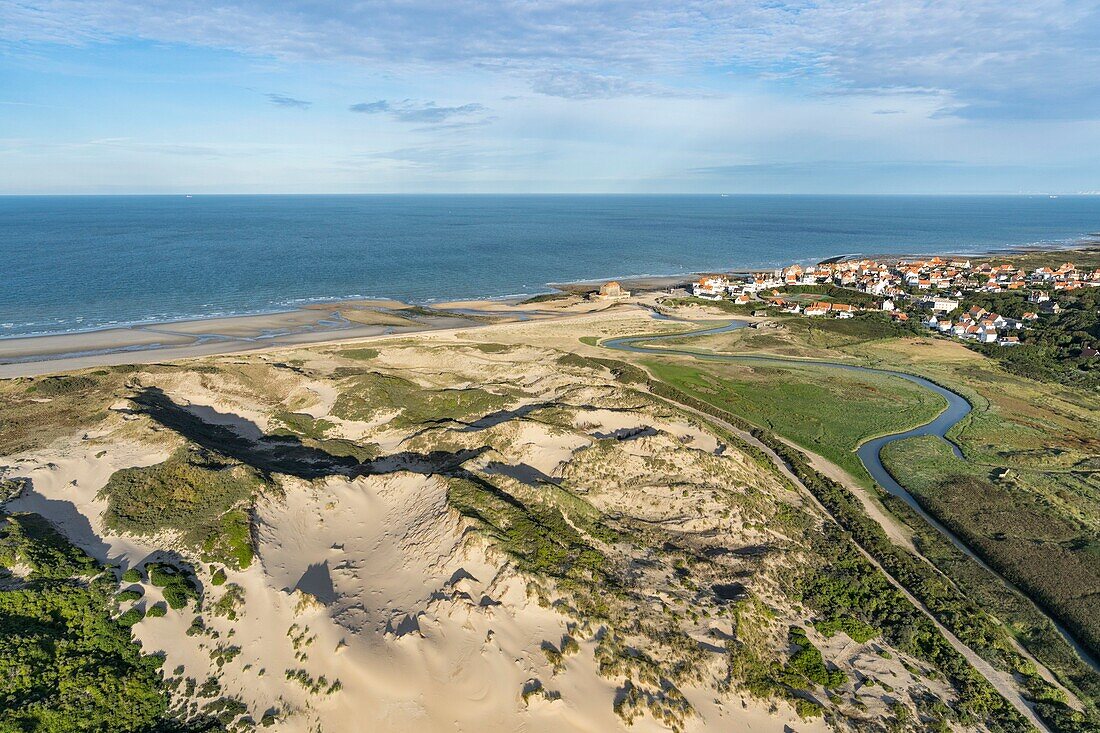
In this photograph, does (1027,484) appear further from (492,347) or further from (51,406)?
(51,406)

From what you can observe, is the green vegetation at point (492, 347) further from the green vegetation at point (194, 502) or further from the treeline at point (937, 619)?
the treeline at point (937, 619)

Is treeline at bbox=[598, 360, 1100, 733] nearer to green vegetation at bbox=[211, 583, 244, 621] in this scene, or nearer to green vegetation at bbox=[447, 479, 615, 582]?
green vegetation at bbox=[447, 479, 615, 582]

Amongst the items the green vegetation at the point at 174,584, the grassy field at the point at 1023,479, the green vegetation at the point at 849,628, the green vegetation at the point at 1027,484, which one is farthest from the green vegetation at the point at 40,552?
the grassy field at the point at 1023,479

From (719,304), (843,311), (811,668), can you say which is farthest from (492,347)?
(843,311)

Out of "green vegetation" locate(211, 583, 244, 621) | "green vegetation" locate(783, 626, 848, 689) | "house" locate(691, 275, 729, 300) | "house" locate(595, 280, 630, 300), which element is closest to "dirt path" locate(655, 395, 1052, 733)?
"green vegetation" locate(783, 626, 848, 689)

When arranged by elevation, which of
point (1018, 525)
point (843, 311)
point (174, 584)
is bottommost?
point (1018, 525)
